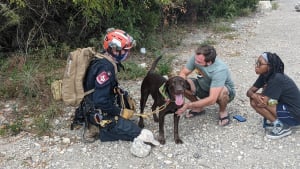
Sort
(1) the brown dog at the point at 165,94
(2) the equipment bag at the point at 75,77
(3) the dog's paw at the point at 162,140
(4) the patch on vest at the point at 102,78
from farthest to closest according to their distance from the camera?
(3) the dog's paw at the point at 162,140 < (2) the equipment bag at the point at 75,77 < (4) the patch on vest at the point at 102,78 < (1) the brown dog at the point at 165,94

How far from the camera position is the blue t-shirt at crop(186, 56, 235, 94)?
5059 millimetres

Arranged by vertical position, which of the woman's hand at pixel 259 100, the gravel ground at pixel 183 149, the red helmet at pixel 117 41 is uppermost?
the red helmet at pixel 117 41

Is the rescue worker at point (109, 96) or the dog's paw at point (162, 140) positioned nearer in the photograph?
the rescue worker at point (109, 96)

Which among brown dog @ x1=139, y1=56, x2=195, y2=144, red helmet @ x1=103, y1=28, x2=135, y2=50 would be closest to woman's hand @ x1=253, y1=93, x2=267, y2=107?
brown dog @ x1=139, y1=56, x2=195, y2=144

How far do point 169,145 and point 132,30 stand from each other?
13.1 ft

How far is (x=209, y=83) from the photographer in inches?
212

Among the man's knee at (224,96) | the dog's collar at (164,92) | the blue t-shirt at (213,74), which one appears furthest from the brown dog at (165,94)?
the man's knee at (224,96)

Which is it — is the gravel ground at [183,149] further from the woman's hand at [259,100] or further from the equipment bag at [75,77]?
the equipment bag at [75,77]

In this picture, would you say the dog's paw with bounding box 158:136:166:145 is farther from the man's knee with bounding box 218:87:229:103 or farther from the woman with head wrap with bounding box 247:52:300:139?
the woman with head wrap with bounding box 247:52:300:139

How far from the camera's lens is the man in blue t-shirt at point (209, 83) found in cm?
498

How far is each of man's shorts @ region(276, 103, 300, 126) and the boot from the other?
2.33 metres

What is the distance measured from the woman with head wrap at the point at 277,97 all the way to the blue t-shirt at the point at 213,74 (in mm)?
419

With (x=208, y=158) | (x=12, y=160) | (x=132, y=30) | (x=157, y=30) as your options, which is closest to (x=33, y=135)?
(x=12, y=160)

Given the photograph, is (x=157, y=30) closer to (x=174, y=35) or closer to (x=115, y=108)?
(x=174, y=35)
